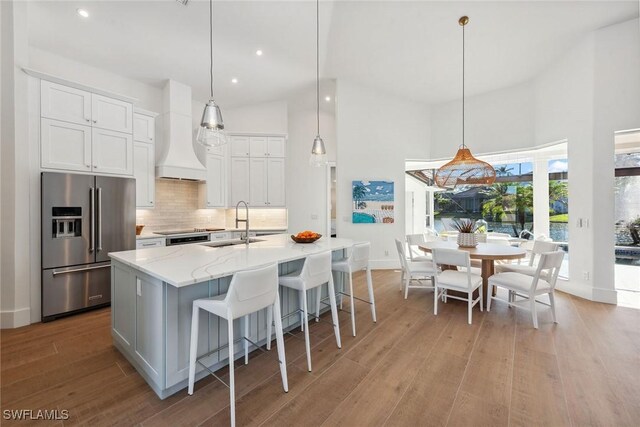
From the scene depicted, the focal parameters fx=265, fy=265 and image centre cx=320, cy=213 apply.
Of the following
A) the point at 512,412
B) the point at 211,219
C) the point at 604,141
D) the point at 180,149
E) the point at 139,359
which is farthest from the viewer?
the point at 211,219

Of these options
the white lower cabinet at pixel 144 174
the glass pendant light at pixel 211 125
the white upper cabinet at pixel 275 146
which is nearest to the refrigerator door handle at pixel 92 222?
the white lower cabinet at pixel 144 174

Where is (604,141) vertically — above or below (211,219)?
above

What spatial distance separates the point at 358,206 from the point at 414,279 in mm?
1716

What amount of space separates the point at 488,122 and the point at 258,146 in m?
4.65

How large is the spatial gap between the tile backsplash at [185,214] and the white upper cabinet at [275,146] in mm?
1236

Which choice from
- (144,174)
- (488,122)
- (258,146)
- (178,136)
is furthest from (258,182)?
(488,122)

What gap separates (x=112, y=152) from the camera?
357 centimetres

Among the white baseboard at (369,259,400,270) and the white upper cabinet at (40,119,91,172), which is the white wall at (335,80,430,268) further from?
the white upper cabinet at (40,119,91,172)

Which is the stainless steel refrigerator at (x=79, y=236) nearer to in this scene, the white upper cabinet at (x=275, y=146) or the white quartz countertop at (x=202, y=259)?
the white quartz countertop at (x=202, y=259)

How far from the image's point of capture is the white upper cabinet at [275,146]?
18.5 feet

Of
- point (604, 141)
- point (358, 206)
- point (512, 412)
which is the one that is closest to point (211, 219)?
point (358, 206)

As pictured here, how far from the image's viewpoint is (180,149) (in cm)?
463

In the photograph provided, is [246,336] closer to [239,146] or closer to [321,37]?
[321,37]

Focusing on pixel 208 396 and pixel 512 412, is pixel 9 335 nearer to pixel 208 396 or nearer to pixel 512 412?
pixel 208 396
